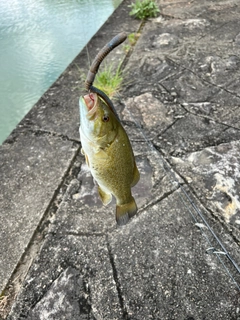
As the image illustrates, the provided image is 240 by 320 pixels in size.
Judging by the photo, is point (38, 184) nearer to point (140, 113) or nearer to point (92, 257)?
point (92, 257)

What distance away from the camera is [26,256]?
2.34m

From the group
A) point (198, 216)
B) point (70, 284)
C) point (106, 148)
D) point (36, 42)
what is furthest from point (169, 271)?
point (36, 42)

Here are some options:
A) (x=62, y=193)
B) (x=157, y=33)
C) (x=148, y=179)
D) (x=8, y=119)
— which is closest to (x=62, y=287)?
(x=62, y=193)

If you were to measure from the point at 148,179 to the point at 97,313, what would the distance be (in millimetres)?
1104

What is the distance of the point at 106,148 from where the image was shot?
1.43m

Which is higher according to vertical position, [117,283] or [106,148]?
[106,148]

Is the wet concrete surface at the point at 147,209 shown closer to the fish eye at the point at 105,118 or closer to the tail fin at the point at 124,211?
the tail fin at the point at 124,211

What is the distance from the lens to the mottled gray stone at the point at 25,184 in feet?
7.90

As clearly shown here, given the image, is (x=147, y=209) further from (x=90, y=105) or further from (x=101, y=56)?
(x=101, y=56)

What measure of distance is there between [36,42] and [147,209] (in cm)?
359

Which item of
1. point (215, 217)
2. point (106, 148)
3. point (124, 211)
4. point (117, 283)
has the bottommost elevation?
point (215, 217)

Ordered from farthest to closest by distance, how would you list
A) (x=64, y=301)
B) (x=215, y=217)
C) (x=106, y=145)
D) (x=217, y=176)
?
(x=217, y=176), (x=215, y=217), (x=64, y=301), (x=106, y=145)

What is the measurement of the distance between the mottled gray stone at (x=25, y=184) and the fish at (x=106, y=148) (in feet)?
3.38

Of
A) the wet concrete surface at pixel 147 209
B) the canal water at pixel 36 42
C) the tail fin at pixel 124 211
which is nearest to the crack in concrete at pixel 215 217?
the wet concrete surface at pixel 147 209
